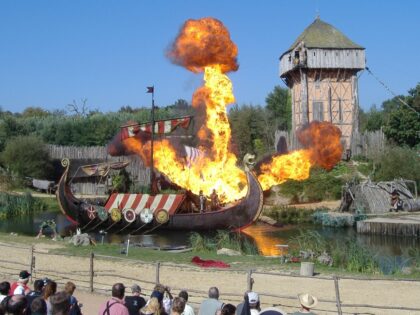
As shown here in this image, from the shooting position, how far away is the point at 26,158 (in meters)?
45.8

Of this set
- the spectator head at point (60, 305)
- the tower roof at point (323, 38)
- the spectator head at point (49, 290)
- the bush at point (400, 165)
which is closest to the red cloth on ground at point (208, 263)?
the spectator head at point (49, 290)

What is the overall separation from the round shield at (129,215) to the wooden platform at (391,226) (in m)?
10.6

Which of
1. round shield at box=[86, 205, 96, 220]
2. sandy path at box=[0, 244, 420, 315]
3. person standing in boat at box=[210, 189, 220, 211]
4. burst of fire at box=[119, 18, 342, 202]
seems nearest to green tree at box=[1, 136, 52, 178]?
burst of fire at box=[119, 18, 342, 202]

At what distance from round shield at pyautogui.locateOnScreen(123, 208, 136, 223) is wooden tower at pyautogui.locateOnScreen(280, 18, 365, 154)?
20719mm

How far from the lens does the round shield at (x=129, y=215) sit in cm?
2969

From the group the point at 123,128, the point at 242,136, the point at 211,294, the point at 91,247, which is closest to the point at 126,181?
the point at 123,128

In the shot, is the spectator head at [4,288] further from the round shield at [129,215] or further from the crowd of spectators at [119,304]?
the round shield at [129,215]

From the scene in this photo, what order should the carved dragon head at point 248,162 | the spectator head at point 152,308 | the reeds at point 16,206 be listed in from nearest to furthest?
the spectator head at point 152,308 → the carved dragon head at point 248,162 → the reeds at point 16,206

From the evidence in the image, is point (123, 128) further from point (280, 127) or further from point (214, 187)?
point (280, 127)

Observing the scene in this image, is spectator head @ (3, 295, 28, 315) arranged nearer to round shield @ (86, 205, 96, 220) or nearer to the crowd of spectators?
the crowd of spectators

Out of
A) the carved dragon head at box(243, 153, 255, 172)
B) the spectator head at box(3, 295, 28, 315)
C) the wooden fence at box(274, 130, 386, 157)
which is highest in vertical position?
the wooden fence at box(274, 130, 386, 157)

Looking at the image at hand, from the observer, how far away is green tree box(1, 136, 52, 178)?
4559cm

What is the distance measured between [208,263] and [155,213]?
13113 mm

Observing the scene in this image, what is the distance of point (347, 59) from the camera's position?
47.2 metres
